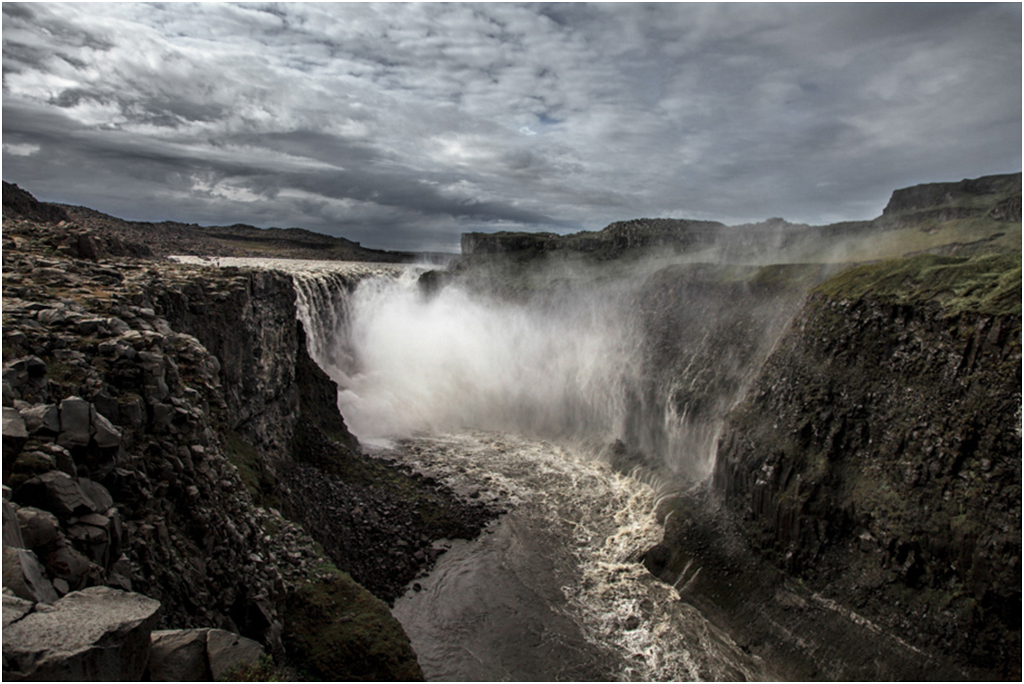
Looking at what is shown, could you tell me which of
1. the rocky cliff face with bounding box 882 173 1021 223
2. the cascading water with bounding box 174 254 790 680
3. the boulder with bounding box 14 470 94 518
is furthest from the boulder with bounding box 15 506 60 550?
the rocky cliff face with bounding box 882 173 1021 223

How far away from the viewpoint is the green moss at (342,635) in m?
12.4

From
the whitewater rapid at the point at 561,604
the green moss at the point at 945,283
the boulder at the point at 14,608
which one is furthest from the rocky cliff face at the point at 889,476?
the boulder at the point at 14,608

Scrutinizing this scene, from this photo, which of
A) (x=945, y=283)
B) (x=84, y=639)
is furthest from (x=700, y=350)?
(x=84, y=639)

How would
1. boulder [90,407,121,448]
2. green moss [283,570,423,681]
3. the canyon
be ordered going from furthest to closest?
green moss [283,570,423,681] < the canyon < boulder [90,407,121,448]

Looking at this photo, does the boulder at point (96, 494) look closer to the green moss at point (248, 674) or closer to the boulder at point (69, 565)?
the boulder at point (69, 565)

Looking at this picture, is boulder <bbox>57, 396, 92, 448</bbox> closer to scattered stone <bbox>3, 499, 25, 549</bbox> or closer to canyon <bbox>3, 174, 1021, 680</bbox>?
canyon <bbox>3, 174, 1021, 680</bbox>

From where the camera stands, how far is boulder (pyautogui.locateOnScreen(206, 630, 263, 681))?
300 inches

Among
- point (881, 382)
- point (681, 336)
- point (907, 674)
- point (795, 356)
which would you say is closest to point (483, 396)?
point (681, 336)

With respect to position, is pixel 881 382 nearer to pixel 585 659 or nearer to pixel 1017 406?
pixel 1017 406

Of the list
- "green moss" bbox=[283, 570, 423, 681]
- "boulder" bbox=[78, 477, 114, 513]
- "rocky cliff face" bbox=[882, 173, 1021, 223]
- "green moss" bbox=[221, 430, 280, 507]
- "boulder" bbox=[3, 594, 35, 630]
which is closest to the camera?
"boulder" bbox=[3, 594, 35, 630]

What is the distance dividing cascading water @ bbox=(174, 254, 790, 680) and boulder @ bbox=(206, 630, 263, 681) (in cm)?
1114

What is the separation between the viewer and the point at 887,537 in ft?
59.4

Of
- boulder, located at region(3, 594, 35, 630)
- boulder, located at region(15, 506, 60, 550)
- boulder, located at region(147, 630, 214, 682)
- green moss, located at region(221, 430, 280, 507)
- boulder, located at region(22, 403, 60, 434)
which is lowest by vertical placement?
green moss, located at region(221, 430, 280, 507)

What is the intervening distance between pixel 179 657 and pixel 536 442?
3390cm
